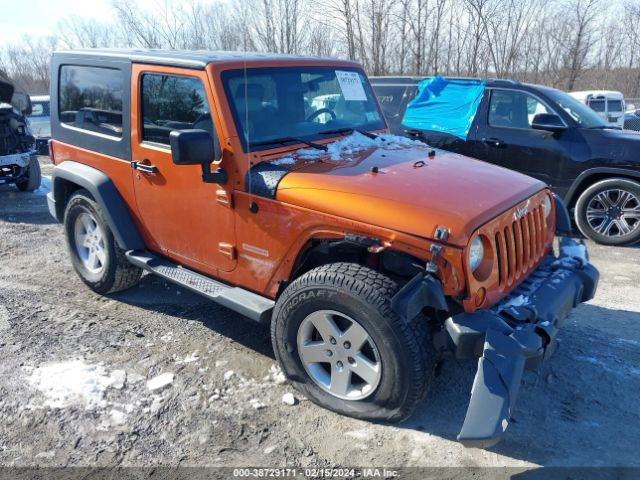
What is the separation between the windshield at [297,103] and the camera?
352 cm

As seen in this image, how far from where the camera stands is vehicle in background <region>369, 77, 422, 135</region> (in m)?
7.75

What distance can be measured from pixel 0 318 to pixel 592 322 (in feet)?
15.9

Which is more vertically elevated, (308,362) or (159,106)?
(159,106)

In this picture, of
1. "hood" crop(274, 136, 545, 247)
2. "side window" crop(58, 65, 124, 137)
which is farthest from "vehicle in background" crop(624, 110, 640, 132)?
"side window" crop(58, 65, 124, 137)

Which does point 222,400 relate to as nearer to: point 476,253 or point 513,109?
point 476,253

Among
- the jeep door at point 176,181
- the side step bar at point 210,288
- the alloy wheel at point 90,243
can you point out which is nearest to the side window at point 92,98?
the jeep door at point 176,181

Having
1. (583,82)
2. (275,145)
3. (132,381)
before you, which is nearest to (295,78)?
(275,145)

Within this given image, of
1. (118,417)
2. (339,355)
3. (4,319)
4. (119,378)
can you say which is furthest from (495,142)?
(4,319)

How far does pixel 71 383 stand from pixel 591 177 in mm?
6086

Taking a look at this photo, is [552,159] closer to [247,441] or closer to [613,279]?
[613,279]

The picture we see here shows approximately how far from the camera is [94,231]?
15.6ft

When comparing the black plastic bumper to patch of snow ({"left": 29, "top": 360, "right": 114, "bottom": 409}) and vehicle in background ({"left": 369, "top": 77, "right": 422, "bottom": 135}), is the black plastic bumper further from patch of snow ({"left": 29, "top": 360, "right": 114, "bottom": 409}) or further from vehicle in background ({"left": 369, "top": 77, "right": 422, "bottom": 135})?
vehicle in background ({"left": 369, "top": 77, "right": 422, "bottom": 135})

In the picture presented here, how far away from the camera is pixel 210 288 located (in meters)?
3.71

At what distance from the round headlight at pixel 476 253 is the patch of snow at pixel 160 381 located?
2.09 meters
